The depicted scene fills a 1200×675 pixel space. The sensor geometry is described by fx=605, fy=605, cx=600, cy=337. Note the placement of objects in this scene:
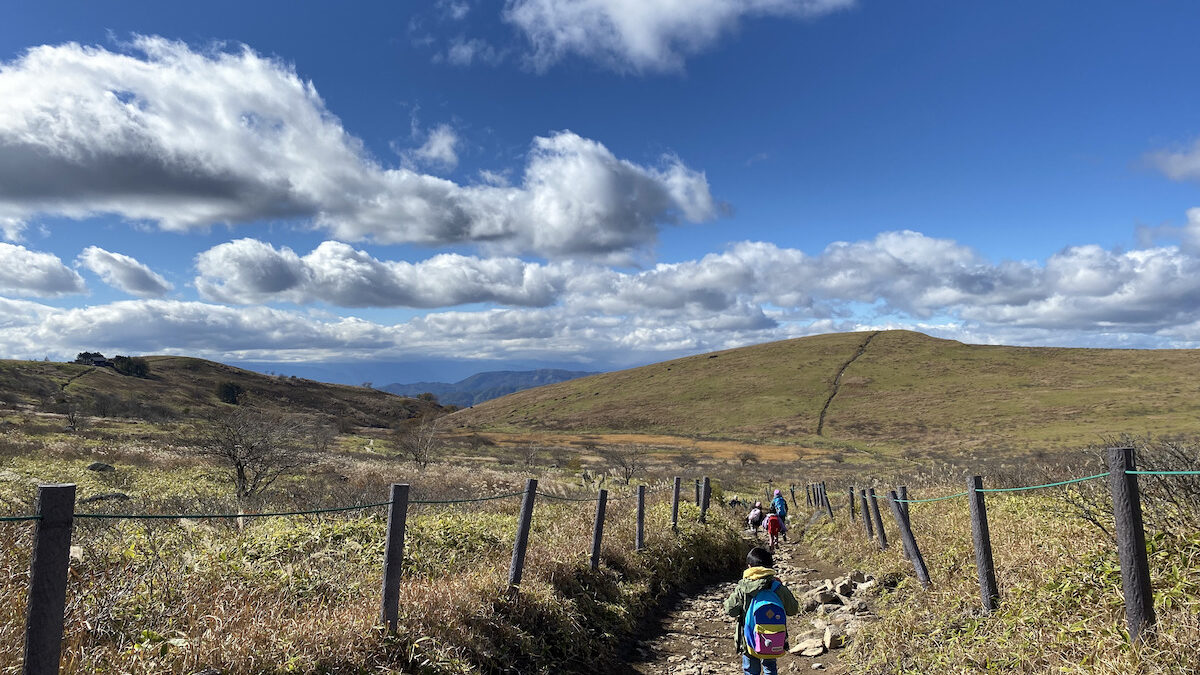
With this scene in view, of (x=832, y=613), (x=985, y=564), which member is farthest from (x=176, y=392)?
(x=985, y=564)

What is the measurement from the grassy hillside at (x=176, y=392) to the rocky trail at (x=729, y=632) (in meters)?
66.8

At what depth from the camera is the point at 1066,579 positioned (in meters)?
6.01

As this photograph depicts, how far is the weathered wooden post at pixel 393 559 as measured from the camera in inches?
229

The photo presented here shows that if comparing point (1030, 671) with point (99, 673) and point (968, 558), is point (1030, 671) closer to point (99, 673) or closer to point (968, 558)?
point (968, 558)

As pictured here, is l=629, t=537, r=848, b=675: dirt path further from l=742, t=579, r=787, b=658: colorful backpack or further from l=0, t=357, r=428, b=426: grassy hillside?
l=0, t=357, r=428, b=426: grassy hillside

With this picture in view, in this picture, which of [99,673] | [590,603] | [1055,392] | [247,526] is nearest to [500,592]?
[590,603]

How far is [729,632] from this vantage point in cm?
958

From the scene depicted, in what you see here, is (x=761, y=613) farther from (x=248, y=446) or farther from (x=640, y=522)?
(x=248, y=446)

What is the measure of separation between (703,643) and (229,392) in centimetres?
14291

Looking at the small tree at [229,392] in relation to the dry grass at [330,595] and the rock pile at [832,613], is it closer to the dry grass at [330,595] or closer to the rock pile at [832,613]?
the dry grass at [330,595]

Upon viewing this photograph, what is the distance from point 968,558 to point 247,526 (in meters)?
10.8

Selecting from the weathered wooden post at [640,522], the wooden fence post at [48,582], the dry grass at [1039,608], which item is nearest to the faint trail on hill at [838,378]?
the weathered wooden post at [640,522]

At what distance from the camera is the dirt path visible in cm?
791

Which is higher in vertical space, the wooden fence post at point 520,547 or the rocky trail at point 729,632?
the wooden fence post at point 520,547
